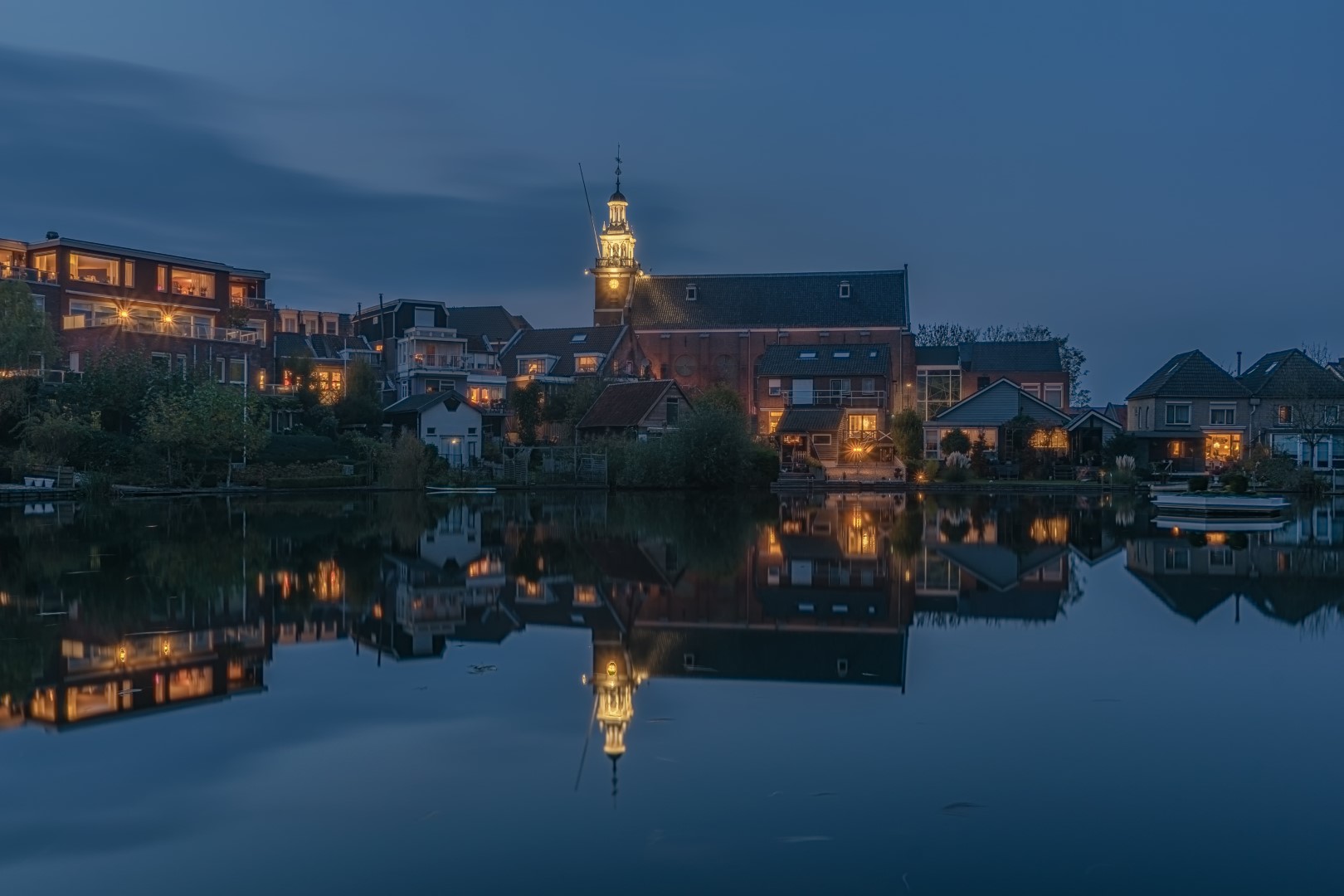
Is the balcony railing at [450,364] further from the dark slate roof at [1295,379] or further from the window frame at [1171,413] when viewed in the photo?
the dark slate roof at [1295,379]

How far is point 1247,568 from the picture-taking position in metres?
20.7

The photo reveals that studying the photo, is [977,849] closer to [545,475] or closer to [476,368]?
[545,475]

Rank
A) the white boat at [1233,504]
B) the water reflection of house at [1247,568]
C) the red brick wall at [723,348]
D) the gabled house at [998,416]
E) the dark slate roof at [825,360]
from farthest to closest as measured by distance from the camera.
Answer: the red brick wall at [723,348] → the dark slate roof at [825,360] → the gabled house at [998,416] → the white boat at [1233,504] → the water reflection of house at [1247,568]

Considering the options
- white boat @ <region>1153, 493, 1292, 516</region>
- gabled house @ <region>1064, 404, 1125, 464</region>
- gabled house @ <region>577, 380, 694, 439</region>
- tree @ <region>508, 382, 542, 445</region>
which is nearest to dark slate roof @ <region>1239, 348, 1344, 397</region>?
gabled house @ <region>1064, 404, 1125, 464</region>

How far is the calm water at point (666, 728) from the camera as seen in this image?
21.7 feet

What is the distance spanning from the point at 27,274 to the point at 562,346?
31674mm

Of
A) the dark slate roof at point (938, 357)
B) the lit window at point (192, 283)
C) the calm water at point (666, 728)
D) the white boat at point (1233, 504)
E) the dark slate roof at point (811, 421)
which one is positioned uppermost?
the lit window at point (192, 283)

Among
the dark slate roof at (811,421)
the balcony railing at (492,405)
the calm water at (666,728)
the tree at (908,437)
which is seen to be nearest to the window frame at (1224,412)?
the tree at (908,437)

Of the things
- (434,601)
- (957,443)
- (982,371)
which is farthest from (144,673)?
(982,371)

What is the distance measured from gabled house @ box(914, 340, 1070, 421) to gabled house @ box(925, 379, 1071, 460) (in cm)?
1151

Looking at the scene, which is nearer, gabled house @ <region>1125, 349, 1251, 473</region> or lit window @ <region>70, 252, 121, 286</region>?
lit window @ <region>70, 252, 121, 286</region>

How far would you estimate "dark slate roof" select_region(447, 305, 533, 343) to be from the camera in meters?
87.4

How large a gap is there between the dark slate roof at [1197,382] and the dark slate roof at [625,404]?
26451mm

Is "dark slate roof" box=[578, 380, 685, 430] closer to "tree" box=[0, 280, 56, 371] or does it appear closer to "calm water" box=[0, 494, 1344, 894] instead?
"tree" box=[0, 280, 56, 371]
